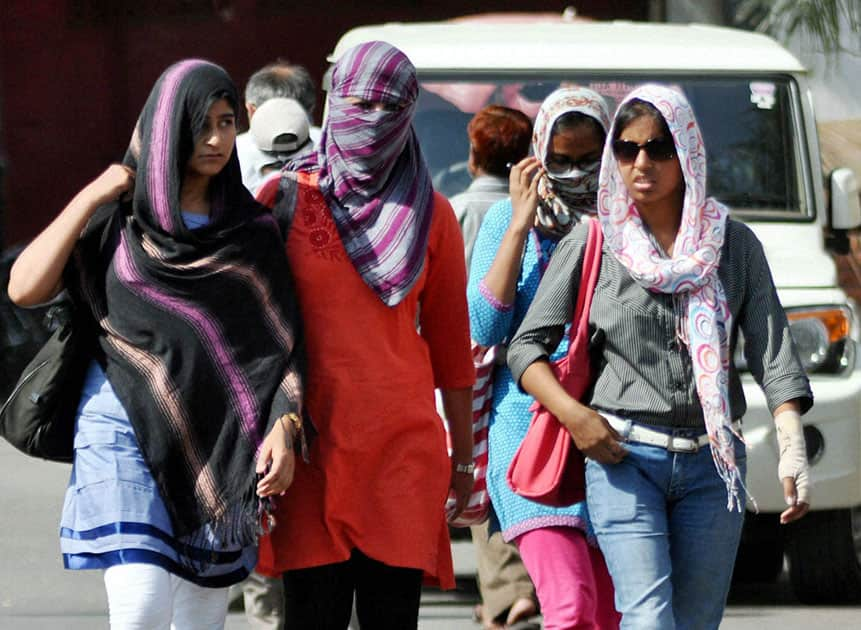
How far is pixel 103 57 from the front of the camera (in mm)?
13797

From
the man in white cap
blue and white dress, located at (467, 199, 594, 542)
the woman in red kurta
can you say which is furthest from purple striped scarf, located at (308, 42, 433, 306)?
the man in white cap

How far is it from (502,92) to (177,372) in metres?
3.38

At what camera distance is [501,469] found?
4750 millimetres

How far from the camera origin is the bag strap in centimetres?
432

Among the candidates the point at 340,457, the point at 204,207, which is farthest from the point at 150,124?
the point at 340,457

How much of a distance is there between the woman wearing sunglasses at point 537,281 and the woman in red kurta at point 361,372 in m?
0.46

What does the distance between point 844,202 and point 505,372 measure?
2719 millimetres

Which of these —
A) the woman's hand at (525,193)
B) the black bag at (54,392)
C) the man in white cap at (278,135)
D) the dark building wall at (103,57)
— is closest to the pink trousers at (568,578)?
the woman's hand at (525,193)

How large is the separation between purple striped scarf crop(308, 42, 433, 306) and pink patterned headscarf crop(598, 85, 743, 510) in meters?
0.45

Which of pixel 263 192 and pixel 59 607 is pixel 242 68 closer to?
pixel 59 607

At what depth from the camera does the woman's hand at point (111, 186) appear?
393cm

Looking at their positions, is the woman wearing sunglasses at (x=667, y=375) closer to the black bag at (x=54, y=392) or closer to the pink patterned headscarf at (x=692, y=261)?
the pink patterned headscarf at (x=692, y=261)

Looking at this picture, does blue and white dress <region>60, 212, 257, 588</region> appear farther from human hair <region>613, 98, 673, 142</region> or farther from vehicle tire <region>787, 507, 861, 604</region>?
vehicle tire <region>787, 507, 861, 604</region>

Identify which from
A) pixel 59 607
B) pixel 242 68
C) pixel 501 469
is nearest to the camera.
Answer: pixel 501 469
